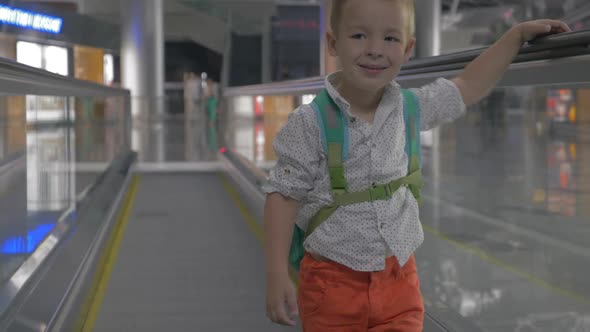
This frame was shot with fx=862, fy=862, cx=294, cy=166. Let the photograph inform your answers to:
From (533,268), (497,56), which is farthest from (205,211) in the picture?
(497,56)

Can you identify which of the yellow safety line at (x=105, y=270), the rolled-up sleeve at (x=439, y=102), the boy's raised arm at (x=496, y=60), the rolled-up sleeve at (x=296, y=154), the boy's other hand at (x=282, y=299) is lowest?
the yellow safety line at (x=105, y=270)

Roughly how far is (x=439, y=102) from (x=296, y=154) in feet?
1.46

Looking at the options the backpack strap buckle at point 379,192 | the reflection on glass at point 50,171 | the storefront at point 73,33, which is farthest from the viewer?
the storefront at point 73,33

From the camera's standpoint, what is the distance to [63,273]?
12.7 feet

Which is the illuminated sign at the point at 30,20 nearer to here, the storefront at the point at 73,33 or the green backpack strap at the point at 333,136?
the storefront at the point at 73,33

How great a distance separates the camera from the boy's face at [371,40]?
82.5 inches

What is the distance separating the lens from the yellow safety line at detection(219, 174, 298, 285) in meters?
6.57

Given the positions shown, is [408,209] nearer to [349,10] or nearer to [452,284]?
[349,10]

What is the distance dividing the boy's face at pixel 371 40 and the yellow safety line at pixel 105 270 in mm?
2447

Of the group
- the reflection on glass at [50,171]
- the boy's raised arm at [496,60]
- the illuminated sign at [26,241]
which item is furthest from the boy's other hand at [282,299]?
the reflection on glass at [50,171]

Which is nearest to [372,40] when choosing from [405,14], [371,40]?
[371,40]

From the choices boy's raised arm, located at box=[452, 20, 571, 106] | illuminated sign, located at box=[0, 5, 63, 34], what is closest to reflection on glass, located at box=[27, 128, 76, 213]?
boy's raised arm, located at box=[452, 20, 571, 106]

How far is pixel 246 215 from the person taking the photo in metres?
7.94

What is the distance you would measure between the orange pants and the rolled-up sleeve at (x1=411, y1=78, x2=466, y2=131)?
41cm
